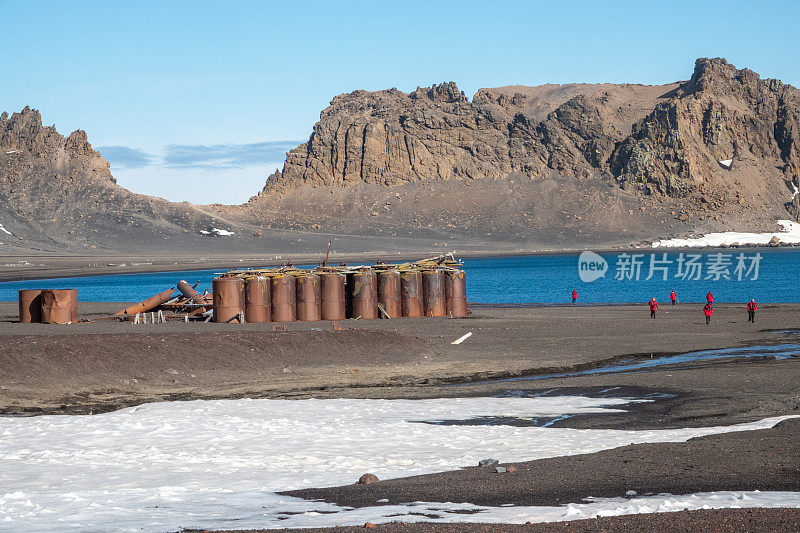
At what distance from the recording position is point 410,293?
41406mm

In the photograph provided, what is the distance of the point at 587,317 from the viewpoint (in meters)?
44.8

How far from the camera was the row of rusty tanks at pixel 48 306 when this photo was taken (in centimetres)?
3712

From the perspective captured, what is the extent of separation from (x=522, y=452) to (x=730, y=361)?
48.0 ft

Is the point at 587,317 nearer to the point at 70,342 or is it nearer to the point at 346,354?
the point at 346,354

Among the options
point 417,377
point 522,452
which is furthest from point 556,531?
point 417,377

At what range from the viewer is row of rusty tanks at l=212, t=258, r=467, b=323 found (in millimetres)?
38875

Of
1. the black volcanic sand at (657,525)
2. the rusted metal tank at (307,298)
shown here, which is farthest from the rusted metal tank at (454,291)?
the black volcanic sand at (657,525)

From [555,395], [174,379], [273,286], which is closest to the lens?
[555,395]

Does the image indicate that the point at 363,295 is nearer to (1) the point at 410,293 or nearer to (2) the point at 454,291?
(1) the point at 410,293

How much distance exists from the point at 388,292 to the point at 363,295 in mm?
1204

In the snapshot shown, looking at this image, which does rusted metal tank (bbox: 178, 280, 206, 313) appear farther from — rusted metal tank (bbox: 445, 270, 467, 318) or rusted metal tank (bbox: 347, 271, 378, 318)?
rusted metal tank (bbox: 445, 270, 467, 318)

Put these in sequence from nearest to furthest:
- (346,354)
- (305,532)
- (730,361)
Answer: (305,532) < (730,361) < (346,354)

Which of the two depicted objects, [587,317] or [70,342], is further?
[587,317]

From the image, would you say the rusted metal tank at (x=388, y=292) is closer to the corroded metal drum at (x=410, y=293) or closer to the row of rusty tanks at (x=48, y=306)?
the corroded metal drum at (x=410, y=293)
